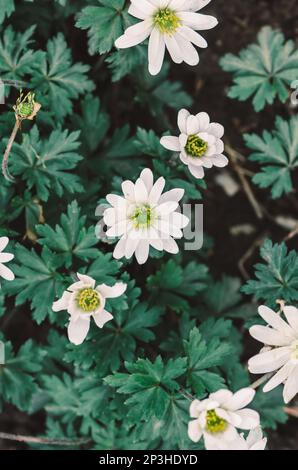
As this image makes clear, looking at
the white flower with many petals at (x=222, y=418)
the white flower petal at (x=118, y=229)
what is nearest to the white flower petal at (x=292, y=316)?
the white flower with many petals at (x=222, y=418)

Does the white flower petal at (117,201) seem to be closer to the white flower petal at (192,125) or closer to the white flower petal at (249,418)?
the white flower petal at (192,125)

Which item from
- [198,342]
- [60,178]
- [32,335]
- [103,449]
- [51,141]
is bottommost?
[103,449]

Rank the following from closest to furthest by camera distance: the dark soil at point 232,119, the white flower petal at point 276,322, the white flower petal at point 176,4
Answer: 1. the white flower petal at point 276,322
2. the white flower petal at point 176,4
3. the dark soil at point 232,119

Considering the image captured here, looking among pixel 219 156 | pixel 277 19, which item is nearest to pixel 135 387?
pixel 219 156

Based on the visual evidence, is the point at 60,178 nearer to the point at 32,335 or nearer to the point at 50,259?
the point at 50,259

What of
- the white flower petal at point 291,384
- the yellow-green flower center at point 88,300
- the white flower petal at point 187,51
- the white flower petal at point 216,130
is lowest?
the white flower petal at point 291,384

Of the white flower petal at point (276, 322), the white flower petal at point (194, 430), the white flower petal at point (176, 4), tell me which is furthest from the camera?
the white flower petal at point (176, 4)

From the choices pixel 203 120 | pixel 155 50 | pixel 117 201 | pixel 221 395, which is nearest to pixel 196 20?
pixel 155 50
